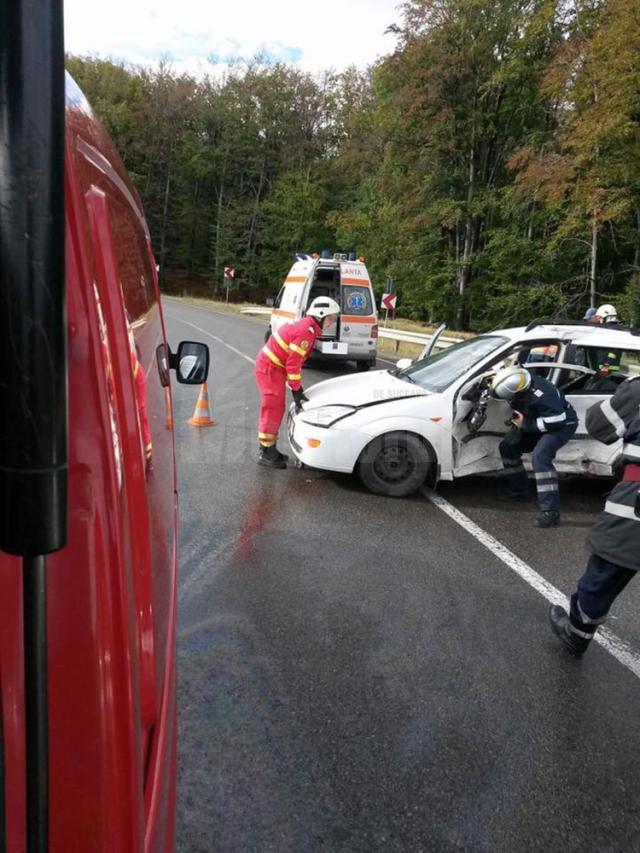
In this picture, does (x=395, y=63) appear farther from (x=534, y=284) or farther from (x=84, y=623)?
(x=84, y=623)

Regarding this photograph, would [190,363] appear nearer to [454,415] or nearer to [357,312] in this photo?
[454,415]

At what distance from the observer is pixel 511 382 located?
5012 millimetres

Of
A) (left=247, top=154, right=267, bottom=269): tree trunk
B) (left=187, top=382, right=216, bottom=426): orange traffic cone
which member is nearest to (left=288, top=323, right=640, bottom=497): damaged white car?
(left=187, top=382, right=216, bottom=426): orange traffic cone

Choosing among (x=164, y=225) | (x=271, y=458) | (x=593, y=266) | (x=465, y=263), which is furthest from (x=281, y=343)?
(x=164, y=225)

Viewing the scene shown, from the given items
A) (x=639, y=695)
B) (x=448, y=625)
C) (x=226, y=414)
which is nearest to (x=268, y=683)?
(x=448, y=625)

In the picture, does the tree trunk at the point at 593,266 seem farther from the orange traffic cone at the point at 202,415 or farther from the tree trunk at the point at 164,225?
the tree trunk at the point at 164,225

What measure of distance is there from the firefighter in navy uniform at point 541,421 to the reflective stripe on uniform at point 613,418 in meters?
1.95

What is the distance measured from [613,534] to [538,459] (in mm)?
2392

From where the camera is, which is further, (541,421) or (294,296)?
(294,296)

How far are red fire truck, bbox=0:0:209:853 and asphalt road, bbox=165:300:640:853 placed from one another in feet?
3.36

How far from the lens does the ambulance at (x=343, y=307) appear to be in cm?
1241

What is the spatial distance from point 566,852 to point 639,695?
1.10 meters

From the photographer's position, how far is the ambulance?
40.7 ft

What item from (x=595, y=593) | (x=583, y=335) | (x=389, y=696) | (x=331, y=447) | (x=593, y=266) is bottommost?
(x=389, y=696)
